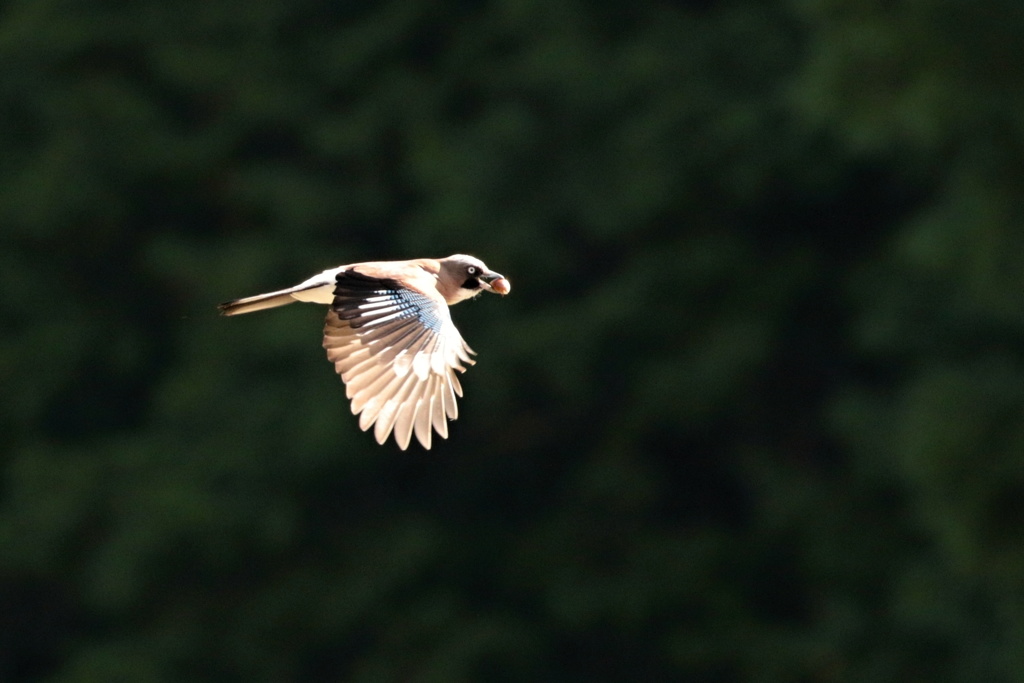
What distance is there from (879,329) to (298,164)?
5.61m

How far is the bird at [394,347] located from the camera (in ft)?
18.6

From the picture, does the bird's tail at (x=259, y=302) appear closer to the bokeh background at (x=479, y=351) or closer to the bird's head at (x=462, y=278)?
the bird's head at (x=462, y=278)

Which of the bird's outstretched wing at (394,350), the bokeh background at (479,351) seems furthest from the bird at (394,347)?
the bokeh background at (479,351)

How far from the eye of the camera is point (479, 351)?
16.9 metres

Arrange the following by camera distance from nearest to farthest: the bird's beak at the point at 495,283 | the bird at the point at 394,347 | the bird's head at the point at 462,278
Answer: the bird at the point at 394,347, the bird's beak at the point at 495,283, the bird's head at the point at 462,278

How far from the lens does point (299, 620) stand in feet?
Result: 57.6

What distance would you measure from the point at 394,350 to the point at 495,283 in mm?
475

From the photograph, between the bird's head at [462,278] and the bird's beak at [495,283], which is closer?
the bird's beak at [495,283]

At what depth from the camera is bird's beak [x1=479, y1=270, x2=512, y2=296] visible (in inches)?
236

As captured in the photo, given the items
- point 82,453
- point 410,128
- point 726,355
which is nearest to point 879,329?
point 726,355

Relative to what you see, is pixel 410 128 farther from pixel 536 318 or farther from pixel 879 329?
pixel 879 329

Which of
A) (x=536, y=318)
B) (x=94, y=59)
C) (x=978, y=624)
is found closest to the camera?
(x=978, y=624)

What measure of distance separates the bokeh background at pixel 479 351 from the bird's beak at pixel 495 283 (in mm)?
9823

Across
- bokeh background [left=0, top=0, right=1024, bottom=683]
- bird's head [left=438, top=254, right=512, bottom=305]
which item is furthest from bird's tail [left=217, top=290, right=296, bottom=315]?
bokeh background [left=0, top=0, right=1024, bottom=683]
